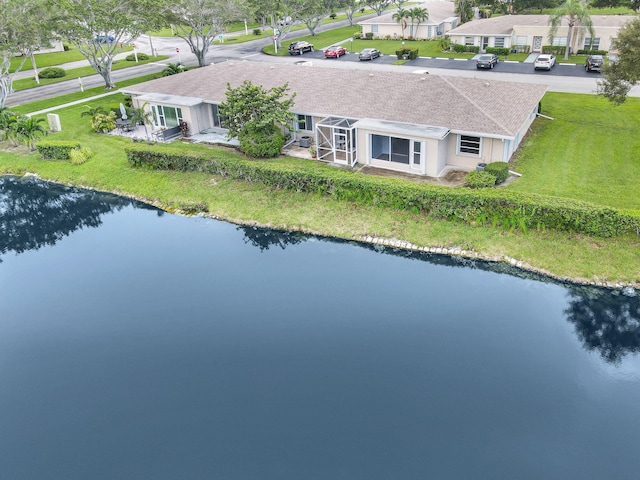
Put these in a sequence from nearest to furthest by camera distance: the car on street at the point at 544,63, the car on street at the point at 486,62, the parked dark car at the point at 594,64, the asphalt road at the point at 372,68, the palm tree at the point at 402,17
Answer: the asphalt road at the point at 372,68 → the parked dark car at the point at 594,64 → the car on street at the point at 544,63 → the car on street at the point at 486,62 → the palm tree at the point at 402,17

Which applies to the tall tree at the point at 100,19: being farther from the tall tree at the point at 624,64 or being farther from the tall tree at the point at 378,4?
the tall tree at the point at 378,4

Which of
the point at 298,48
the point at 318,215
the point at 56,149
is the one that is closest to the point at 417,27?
the point at 298,48

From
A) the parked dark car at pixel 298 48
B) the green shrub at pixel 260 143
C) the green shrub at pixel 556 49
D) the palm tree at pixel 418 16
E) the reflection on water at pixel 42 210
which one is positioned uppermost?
the palm tree at pixel 418 16

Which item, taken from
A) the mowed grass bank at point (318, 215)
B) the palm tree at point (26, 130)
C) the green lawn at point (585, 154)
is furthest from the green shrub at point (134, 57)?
the green lawn at point (585, 154)

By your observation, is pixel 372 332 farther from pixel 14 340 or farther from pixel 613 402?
pixel 14 340

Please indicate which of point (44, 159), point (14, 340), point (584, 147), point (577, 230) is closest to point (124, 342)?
point (14, 340)

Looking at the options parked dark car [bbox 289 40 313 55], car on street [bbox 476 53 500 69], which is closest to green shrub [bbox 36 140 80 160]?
parked dark car [bbox 289 40 313 55]

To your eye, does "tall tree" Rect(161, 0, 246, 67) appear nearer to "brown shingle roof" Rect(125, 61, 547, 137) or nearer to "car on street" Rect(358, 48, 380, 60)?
"car on street" Rect(358, 48, 380, 60)
